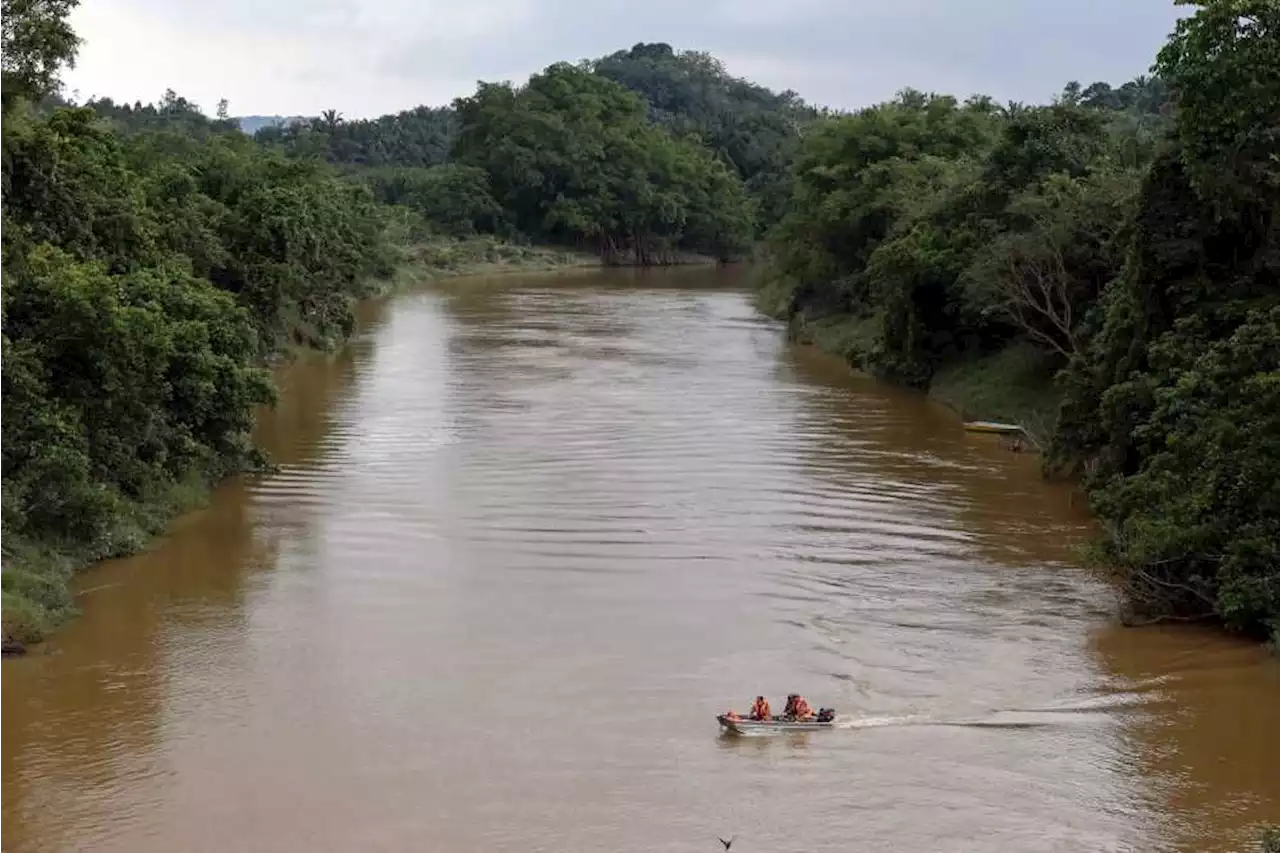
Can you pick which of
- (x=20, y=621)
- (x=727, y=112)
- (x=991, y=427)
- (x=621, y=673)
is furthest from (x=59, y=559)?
(x=727, y=112)

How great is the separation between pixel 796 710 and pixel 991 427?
1911 cm

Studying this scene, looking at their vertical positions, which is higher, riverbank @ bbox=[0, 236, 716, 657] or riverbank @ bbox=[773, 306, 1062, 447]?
riverbank @ bbox=[773, 306, 1062, 447]

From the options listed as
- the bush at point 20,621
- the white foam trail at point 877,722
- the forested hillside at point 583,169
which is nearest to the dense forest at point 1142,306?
the white foam trail at point 877,722

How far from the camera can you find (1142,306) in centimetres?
2534

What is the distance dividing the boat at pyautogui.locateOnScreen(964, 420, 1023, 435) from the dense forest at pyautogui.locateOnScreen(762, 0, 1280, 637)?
542 millimetres

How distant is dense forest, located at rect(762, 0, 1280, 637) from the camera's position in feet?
66.8

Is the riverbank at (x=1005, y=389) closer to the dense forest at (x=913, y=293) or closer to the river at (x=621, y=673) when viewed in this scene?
the dense forest at (x=913, y=293)

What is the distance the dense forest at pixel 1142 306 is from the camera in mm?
20375

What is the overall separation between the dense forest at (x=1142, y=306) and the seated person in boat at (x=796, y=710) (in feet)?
19.2

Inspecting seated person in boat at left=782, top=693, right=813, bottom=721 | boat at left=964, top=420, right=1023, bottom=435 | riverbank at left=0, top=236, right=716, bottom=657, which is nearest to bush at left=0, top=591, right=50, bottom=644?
riverbank at left=0, top=236, right=716, bottom=657

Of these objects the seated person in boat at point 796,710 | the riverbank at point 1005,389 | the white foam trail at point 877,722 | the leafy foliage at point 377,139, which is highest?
the leafy foliage at point 377,139

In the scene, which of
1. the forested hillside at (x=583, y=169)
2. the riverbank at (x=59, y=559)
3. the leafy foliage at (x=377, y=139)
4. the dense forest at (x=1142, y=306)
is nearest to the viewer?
the riverbank at (x=59, y=559)

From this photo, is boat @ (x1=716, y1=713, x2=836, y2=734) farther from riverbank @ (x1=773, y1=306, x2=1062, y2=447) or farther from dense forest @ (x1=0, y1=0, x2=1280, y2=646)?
riverbank @ (x1=773, y1=306, x2=1062, y2=447)

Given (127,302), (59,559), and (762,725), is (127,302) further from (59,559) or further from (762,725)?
(762,725)
